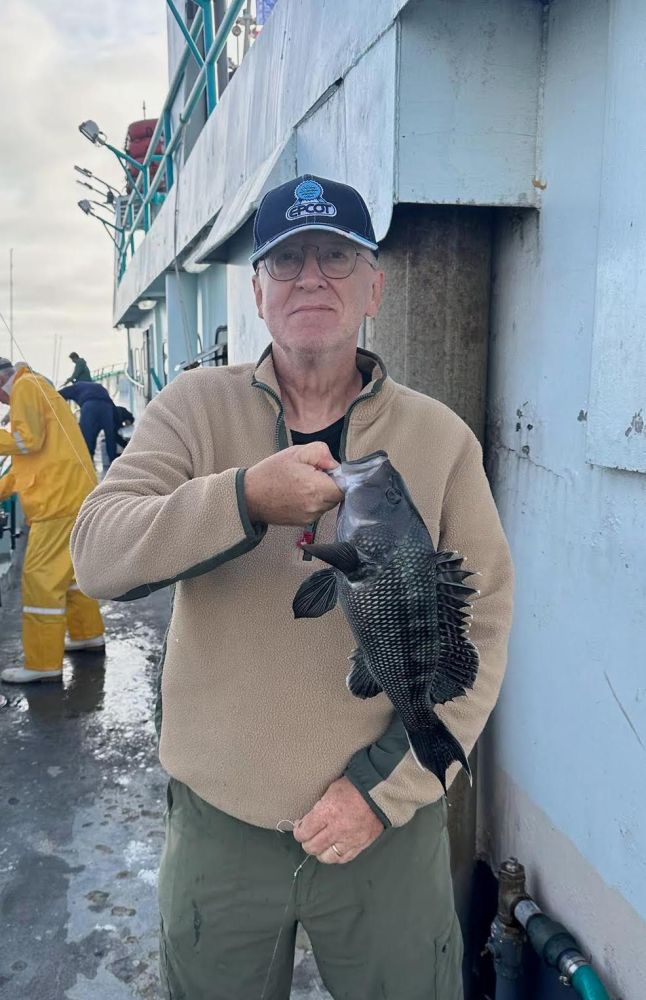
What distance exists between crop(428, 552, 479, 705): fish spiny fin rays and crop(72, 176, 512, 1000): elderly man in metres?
0.32

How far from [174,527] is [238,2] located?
4.66 m

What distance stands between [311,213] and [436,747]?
1303 millimetres

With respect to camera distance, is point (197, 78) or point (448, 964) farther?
point (197, 78)

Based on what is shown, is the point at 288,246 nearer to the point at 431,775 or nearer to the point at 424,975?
the point at 431,775

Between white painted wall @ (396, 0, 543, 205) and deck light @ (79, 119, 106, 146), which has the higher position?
deck light @ (79, 119, 106, 146)

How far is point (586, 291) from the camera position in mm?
2488

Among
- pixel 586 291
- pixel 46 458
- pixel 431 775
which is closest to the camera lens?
pixel 431 775

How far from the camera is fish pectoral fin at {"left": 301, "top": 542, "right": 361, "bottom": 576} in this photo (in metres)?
1.37

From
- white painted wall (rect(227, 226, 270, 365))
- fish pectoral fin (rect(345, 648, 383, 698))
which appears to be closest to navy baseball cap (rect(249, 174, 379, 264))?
fish pectoral fin (rect(345, 648, 383, 698))

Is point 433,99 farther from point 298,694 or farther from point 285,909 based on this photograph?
point 285,909

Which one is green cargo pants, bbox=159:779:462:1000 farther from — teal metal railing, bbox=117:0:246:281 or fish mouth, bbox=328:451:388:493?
teal metal railing, bbox=117:0:246:281

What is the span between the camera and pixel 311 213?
185 centimetres

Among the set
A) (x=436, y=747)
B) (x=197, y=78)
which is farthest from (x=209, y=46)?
(x=436, y=747)

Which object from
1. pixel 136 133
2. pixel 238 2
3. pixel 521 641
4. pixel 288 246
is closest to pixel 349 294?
pixel 288 246
